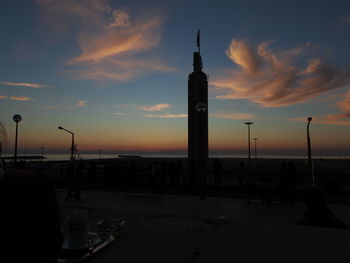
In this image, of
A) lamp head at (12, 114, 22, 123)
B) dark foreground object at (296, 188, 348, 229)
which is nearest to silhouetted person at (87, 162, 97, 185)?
lamp head at (12, 114, 22, 123)

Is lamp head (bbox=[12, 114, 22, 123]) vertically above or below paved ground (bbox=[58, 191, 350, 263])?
above

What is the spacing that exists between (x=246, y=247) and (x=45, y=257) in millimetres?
2671

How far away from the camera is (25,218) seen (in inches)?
46.1

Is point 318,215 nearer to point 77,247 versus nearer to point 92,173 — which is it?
point 77,247

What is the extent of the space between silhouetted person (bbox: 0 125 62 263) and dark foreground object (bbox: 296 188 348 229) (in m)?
5.60

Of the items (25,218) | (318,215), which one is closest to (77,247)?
(25,218)

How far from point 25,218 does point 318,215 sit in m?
5.91

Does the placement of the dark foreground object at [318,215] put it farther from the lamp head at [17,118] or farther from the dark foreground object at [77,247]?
the lamp head at [17,118]

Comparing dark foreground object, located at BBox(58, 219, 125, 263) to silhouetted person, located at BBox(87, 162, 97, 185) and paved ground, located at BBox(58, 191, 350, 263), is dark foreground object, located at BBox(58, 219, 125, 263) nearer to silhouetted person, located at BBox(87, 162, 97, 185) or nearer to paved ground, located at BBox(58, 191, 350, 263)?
paved ground, located at BBox(58, 191, 350, 263)

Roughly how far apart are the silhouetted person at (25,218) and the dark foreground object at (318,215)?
560 centimetres

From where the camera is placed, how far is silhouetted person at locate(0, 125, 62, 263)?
1138 mm

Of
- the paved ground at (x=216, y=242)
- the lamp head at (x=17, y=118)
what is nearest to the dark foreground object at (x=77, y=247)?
the paved ground at (x=216, y=242)

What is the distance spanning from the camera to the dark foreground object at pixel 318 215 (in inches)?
214

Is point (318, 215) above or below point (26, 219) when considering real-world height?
below
